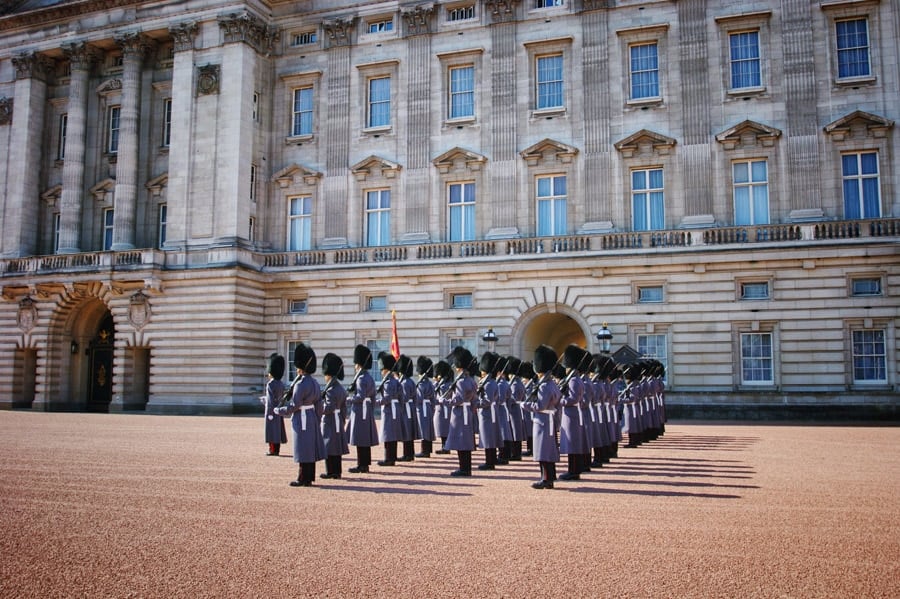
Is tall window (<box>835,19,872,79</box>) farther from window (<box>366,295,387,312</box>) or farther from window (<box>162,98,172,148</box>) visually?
window (<box>162,98,172,148</box>)

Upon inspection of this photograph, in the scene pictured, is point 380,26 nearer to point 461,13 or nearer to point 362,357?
point 461,13

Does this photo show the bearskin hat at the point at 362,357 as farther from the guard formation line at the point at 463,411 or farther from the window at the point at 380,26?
the window at the point at 380,26

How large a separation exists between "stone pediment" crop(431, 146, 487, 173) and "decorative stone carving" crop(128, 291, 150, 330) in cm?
1287

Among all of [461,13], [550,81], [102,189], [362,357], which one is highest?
[461,13]

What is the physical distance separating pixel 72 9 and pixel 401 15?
50.7 feet

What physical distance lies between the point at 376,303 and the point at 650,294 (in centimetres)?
1047

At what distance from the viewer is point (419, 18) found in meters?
32.4

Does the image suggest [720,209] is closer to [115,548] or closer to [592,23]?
[592,23]

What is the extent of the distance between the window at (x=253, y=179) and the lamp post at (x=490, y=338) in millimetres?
11695

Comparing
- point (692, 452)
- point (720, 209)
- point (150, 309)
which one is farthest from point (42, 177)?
point (692, 452)

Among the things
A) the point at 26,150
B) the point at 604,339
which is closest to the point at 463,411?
the point at 604,339

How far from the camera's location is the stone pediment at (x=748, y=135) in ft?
91.4

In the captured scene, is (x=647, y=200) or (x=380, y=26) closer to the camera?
(x=647, y=200)

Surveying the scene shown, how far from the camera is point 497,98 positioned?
102 feet
